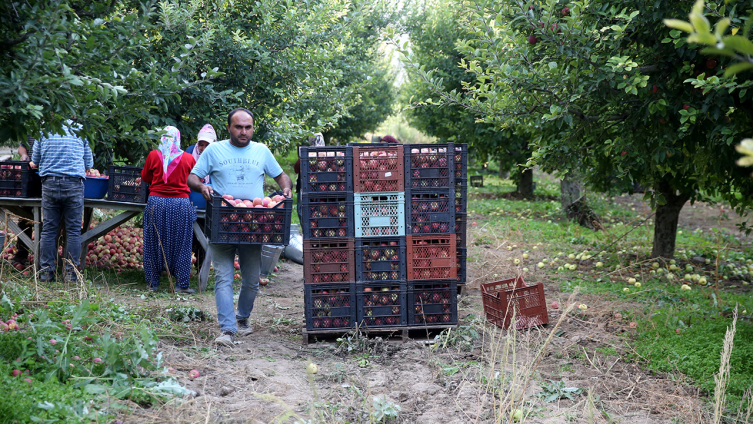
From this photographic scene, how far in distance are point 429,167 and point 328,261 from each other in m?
1.24

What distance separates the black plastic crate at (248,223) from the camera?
200 inches

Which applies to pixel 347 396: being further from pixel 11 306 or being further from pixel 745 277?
pixel 745 277

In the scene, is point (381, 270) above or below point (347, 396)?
above

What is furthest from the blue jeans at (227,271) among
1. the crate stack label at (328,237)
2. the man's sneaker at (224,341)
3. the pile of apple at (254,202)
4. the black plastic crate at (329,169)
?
the black plastic crate at (329,169)

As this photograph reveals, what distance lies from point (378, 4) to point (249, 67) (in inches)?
485

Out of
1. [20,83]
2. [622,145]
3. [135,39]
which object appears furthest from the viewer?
[622,145]

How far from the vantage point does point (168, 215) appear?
7090mm

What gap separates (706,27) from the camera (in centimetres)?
110

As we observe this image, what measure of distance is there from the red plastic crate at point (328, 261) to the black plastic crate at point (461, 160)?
1560mm

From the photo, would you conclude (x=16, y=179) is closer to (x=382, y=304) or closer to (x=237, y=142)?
(x=237, y=142)

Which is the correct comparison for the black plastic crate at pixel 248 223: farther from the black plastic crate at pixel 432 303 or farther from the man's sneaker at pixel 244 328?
the black plastic crate at pixel 432 303

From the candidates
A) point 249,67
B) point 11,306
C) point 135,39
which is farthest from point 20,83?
point 249,67

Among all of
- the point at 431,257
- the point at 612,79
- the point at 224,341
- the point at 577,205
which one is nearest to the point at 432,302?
the point at 431,257

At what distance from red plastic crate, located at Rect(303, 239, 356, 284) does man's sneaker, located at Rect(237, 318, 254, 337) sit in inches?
30.1
